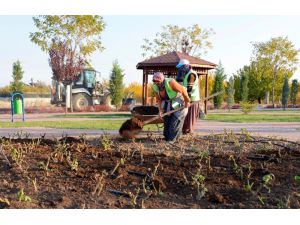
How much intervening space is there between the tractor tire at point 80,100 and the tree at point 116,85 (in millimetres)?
2392

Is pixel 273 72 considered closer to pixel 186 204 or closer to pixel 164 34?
pixel 164 34

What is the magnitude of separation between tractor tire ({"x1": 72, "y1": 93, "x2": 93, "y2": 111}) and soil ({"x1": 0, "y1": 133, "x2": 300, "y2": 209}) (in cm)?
1794

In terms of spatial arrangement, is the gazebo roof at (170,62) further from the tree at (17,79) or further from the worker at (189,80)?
the tree at (17,79)

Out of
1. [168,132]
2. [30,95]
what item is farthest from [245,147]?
[30,95]

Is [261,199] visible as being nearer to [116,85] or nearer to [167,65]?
[167,65]

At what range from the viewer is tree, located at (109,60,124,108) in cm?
2645

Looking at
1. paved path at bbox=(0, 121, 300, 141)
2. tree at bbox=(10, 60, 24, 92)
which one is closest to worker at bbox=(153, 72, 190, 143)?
paved path at bbox=(0, 121, 300, 141)

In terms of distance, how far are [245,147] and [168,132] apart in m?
1.39

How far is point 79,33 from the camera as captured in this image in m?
21.5

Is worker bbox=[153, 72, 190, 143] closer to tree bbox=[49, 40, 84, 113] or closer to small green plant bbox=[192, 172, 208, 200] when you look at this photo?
small green plant bbox=[192, 172, 208, 200]

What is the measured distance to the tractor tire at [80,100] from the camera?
2416cm

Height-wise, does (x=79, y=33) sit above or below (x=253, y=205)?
above

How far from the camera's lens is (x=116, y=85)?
2641cm

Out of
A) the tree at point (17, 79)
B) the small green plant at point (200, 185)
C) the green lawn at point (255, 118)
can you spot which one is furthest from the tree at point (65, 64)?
the small green plant at point (200, 185)
